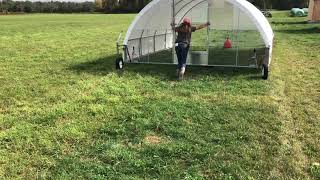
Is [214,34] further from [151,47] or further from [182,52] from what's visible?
[151,47]

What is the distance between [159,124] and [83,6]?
87239 millimetres

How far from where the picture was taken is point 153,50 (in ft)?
57.9

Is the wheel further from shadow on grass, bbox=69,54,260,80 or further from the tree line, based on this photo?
the tree line

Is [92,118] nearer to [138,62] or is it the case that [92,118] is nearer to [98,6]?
[138,62]

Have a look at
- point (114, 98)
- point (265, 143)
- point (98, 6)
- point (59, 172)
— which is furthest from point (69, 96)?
point (98, 6)

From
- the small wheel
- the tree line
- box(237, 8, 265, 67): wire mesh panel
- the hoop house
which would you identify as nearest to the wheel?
the hoop house

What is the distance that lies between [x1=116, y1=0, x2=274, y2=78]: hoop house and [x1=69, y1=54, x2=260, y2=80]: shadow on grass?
18.0 inches

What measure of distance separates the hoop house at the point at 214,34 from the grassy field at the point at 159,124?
2.76 feet

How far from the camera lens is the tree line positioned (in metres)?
82.3

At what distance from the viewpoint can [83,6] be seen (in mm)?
91562

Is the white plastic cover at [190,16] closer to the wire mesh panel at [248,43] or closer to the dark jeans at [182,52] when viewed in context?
the wire mesh panel at [248,43]

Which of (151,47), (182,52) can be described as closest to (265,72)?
(182,52)

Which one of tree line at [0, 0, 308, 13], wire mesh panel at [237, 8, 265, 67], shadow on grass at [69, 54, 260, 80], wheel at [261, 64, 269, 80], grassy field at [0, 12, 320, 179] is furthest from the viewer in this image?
tree line at [0, 0, 308, 13]

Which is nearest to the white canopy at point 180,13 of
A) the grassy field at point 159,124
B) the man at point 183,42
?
the grassy field at point 159,124
